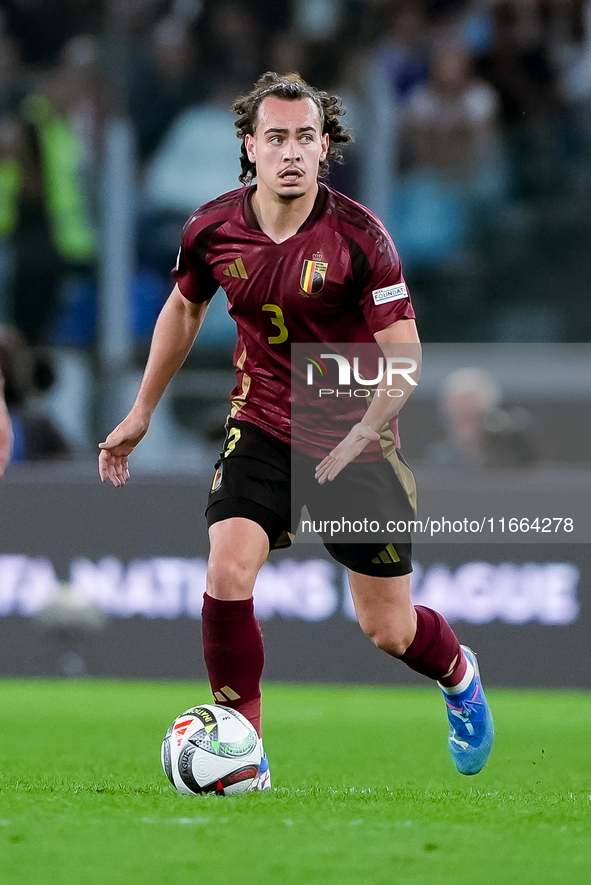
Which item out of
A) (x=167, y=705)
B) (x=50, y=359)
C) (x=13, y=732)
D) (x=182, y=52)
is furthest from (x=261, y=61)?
(x=13, y=732)

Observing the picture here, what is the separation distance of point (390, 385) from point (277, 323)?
16.6 inches

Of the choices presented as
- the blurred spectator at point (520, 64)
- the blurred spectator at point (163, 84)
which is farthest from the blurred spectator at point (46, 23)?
the blurred spectator at point (520, 64)

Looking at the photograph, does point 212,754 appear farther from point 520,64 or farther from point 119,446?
point 520,64

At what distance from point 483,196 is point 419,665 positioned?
6.84 meters

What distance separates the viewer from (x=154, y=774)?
16.4ft

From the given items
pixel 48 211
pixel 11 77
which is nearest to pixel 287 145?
pixel 48 211

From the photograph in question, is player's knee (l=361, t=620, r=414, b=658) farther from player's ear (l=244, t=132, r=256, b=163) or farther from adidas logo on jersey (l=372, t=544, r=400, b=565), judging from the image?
player's ear (l=244, t=132, r=256, b=163)

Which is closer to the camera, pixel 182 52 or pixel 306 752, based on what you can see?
pixel 306 752

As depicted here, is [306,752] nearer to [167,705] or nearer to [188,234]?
A: [167,705]

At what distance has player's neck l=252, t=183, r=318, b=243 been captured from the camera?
4418 millimetres

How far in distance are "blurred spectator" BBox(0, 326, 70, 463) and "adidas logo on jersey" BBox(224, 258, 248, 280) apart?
4147 mm

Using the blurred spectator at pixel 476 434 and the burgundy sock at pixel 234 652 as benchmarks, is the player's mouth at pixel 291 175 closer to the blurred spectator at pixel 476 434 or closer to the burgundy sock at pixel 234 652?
the burgundy sock at pixel 234 652

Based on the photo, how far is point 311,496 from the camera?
4.48 meters

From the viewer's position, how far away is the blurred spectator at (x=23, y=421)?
8.45 m
